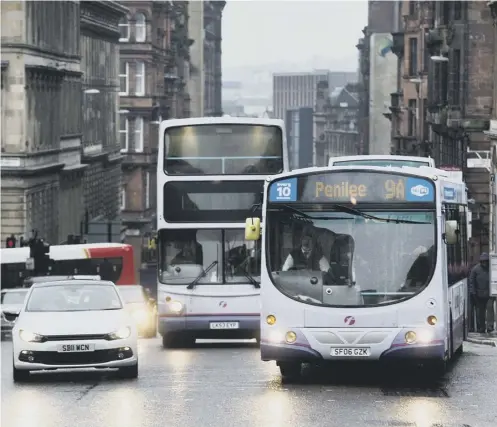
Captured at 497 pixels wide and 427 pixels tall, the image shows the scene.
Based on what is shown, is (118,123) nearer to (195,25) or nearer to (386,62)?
(386,62)

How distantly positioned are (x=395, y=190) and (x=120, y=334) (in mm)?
3951

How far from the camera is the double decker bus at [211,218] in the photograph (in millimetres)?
30953

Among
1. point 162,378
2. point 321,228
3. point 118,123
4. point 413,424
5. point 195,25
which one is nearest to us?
point 413,424

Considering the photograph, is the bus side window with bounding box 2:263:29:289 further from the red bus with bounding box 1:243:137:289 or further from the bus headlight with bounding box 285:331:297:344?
the bus headlight with bounding box 285:331:297:344

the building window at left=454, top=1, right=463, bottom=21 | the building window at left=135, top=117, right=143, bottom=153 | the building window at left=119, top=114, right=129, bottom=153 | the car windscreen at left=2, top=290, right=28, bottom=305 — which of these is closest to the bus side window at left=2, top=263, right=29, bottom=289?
the car windscreen at left=2, top=290, right=28, bottom=305

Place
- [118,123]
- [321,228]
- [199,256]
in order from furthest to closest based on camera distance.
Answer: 1. [118,123]
2. [199,256]
3. [321,228]

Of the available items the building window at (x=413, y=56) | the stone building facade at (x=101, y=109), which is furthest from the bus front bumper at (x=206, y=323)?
the building window at (x=413, y=56)

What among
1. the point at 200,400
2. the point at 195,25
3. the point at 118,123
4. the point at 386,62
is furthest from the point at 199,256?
the point at 195,25

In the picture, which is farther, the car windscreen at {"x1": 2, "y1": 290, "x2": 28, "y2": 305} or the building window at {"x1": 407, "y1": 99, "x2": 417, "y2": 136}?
the building window at {"x1": 407, "y1": 99, "x2": 417, "y2": 136}

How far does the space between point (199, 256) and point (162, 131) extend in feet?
7.55

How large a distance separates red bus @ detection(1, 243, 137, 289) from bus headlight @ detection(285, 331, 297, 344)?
34.2 metres

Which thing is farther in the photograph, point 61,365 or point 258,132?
point 258,132

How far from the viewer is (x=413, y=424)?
662 inches

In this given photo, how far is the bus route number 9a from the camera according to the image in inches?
841
